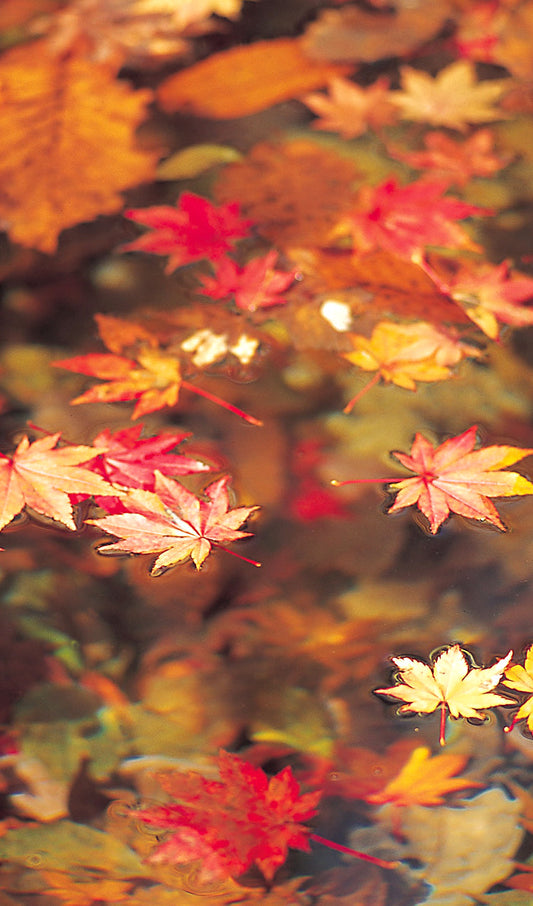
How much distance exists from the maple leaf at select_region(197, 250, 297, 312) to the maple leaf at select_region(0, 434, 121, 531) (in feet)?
0.85

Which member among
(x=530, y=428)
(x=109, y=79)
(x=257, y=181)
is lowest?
(x=530, y=428)

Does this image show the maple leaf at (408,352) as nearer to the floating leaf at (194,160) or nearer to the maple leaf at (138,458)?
the maple leaf at (138,458)

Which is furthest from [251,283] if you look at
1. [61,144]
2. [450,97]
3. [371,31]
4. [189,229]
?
[371,31]

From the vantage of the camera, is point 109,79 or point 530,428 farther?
point 109,79

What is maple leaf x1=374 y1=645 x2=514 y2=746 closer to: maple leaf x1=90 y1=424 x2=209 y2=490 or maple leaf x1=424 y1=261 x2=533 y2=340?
maple leaf x1=90 y1=424 x2=209 y2=490

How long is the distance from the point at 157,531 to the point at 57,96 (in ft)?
2.43

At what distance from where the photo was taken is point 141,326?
900mm

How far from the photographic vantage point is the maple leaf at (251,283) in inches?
36.2

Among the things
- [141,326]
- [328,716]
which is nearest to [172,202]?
[141,326]

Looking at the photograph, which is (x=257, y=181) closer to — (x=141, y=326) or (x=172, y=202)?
(x=172, y=202)

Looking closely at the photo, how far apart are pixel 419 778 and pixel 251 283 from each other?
54cm

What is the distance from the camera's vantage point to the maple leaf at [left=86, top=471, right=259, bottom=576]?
713 mm

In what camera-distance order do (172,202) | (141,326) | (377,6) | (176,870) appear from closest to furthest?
(176,870) < (141,326) < (172,202) < (377,6)

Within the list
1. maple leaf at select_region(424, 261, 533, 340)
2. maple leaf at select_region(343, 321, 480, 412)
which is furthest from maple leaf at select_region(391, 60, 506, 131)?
maple leaf at select_region(343, 321, 480, 412)
